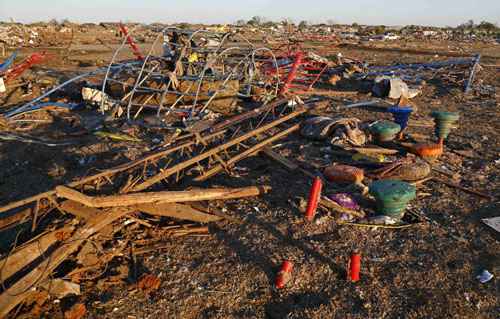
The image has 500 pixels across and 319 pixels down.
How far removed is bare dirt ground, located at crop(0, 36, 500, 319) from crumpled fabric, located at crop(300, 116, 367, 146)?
82 cm

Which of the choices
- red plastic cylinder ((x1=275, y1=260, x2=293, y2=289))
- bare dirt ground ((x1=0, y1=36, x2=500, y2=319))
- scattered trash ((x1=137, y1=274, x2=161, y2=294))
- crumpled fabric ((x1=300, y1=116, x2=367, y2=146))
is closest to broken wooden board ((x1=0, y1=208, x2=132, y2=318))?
bare dirt ground ((x1=0, y1=36, x2=500, y2=319))

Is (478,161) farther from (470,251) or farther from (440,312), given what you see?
(440,312)

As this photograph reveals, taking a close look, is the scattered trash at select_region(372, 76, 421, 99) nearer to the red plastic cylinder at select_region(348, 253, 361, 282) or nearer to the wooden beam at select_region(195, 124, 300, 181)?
the wooden beam at select_region(195, 124, 300, 181)

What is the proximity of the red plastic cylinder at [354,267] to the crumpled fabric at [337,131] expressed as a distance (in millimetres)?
3239

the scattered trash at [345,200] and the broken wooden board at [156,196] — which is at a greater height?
the broken wooden board at [156,196]

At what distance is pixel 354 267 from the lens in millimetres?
3430

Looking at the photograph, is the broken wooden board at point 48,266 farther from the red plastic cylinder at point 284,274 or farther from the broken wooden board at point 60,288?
the red plastic cylinder at point 284,274

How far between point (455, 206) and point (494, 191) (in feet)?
2.74

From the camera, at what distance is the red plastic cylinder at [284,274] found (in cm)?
342

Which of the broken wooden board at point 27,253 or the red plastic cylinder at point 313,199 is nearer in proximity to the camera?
the broken wooden board at point 27,253

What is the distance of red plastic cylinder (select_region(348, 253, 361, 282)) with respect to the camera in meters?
3.42

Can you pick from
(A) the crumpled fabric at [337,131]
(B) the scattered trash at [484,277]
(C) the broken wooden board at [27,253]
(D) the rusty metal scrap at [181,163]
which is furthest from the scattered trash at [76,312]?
(A) the crumpled fabric at [337,131]

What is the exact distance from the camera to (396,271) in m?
3.59

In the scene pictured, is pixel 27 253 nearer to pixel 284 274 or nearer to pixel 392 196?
pixel 284 274
